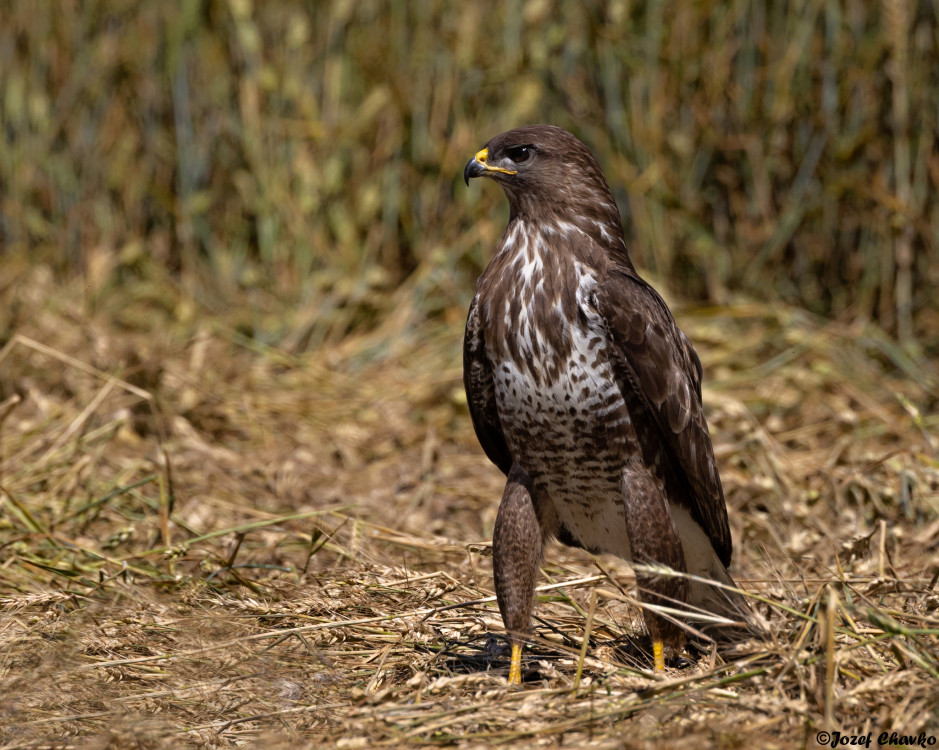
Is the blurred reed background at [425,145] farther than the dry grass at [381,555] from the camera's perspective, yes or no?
Yes

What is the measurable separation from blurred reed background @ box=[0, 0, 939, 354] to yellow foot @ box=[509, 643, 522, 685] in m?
3.78

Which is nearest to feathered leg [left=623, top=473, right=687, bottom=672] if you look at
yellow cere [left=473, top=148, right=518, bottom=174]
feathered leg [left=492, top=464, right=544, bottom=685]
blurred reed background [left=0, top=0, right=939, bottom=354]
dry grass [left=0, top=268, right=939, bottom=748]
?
dry grass [left=0, top=268, right=939, bottom=748]

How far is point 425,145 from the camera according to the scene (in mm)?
7066

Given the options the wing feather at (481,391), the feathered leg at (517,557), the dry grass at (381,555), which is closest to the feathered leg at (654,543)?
the dry grass at (381,555)

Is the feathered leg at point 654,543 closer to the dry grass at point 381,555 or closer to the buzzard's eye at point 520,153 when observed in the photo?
the dry grass at point 381,555

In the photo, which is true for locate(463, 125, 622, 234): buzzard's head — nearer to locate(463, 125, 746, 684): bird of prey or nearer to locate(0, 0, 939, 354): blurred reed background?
locate(463, 125, 746, 684): bird of prey

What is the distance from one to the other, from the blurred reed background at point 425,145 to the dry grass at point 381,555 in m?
0.40

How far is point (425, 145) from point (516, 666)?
4.53 metres

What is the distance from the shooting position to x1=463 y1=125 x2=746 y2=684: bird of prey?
10.2ft

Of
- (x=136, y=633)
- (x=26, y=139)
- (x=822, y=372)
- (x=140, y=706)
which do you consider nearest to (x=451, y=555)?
(x=136, y=633)

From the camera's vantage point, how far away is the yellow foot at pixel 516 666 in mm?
3064

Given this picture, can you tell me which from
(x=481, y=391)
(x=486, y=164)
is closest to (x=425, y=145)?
(x=486, y=164)

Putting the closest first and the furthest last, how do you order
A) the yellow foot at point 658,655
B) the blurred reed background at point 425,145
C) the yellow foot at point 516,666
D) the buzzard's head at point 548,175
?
the yellow foot at point 516,666
the yellow foot at point 658,655
the buzzard's head at point 548,175
the blurred reed background at point 425,145

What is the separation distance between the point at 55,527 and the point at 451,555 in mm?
1428
